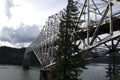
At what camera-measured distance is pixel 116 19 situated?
109 feet

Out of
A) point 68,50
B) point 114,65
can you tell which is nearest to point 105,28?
point 68,50

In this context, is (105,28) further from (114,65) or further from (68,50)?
(114,65)

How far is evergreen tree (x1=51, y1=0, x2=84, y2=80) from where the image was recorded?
126 feet

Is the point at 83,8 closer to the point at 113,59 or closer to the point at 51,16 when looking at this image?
the point at 113,59

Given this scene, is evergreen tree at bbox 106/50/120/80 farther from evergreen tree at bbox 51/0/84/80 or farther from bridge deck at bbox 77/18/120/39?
evergreen tree at bbox 51/0/84/80

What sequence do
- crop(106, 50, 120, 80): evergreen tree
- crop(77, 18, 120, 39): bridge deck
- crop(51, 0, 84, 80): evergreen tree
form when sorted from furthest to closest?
crop(106, 50, 120, 80): evergreen tree < crop(51, 0, 84, 80): evergreen tree < crop(77, 18, 120, 39): bridge deck

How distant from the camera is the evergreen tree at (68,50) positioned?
38.5 metres

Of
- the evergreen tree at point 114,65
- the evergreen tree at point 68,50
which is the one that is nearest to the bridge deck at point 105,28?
the evergreen tree at point 68,50

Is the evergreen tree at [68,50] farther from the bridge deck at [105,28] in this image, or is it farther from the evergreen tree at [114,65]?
the evergreen tree at [114,65]

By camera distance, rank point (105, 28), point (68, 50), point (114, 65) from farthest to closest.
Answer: point (114, 65), point (105, 28), point (68, 50)

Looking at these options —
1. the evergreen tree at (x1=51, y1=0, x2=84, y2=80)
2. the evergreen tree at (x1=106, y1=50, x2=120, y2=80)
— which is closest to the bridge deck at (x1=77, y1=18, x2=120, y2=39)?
the evergreen tree at (x1=51, y1=0, x2=84, y2=80)

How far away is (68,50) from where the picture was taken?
38.9 metres

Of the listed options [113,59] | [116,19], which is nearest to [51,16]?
[113,59]

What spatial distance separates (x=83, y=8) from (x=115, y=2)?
11158 mm
